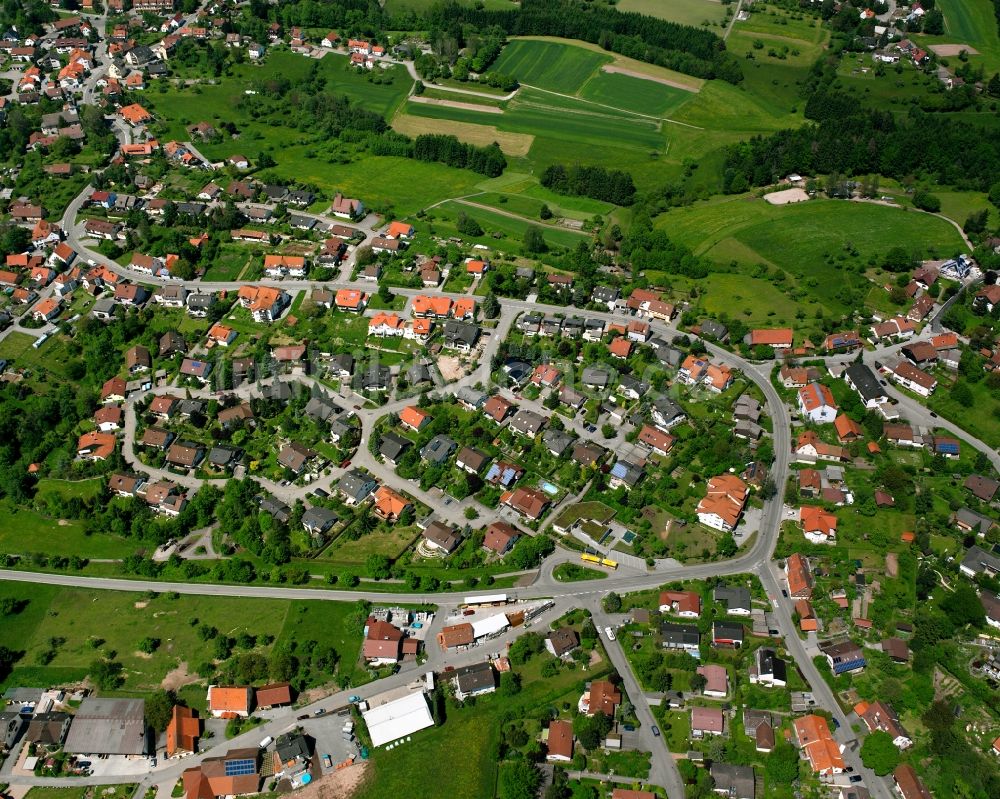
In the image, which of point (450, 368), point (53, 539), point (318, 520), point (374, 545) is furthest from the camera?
point (450, 368)

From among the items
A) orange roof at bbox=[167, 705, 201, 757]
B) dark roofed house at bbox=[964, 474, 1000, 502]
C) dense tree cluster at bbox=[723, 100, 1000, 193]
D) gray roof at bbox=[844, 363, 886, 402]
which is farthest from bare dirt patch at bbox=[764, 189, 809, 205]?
orange roof at bbox=[167, 705, 201, 757]

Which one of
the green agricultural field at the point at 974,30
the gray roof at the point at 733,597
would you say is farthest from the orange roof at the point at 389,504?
the green agricultural field at the point at 974,30

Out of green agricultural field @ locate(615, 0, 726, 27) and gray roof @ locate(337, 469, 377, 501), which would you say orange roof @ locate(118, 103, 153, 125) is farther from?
green agricultural field @ locate(615, 0, 726, 27)

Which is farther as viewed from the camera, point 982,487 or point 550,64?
point 550,64

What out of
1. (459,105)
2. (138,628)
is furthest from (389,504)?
(459,105)

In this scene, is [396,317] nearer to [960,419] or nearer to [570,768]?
[570,768]

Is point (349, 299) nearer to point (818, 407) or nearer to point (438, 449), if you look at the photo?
point (438, 449)

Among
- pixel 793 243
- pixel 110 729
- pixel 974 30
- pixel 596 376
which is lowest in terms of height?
pixel 110 729

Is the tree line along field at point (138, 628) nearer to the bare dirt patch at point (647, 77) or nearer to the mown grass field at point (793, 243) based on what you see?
the mown grass field at point (793, 243)
